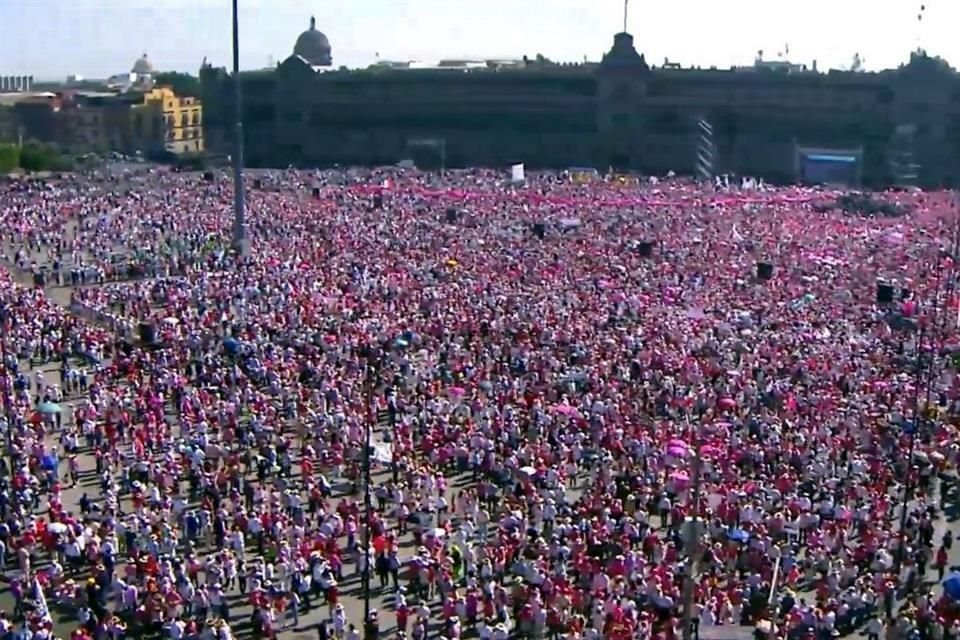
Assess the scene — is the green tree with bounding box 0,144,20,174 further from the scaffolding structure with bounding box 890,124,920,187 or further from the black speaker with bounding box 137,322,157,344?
the black speaker with bounding box 137,322,157,344

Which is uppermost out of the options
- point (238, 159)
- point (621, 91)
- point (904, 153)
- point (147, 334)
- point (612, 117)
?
point (621, 91)

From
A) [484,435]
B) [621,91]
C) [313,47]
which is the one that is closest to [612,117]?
[621,91]

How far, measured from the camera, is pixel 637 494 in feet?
72.2

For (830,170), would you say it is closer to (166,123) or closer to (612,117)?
(612,117)

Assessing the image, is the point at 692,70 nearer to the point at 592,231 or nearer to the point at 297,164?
the point at 297,164

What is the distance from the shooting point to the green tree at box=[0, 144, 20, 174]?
3645 inches

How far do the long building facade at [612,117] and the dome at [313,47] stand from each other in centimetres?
2139

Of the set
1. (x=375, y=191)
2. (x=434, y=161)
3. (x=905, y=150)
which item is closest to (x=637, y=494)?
(x=375, y=191)

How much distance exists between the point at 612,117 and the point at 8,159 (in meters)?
45.7

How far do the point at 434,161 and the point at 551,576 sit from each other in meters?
77.8

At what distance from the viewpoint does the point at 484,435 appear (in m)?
25.2

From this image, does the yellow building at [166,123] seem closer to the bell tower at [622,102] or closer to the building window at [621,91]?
the bell tower at [622,102]

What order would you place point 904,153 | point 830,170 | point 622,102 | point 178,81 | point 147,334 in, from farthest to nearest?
point 178,81, point 622,102, point 904,153, point 830,170, point 147,334

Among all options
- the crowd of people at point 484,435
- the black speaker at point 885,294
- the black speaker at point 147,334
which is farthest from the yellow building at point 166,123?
the black speaker at point 885,294
